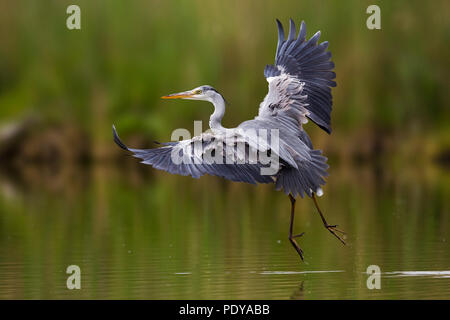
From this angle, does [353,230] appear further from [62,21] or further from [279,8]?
[62,21]

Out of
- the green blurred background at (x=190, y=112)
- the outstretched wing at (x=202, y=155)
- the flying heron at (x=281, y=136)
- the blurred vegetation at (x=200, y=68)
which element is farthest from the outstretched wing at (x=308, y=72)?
the blurred vegetation at (x=200, y=68)

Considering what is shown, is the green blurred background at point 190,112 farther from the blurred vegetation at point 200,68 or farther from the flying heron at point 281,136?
the flying heron at point 281,136

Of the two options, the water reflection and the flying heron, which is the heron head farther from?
the water reflection

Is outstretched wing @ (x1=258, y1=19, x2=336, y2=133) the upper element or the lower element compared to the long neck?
upper

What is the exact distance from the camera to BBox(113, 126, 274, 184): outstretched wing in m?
8.90

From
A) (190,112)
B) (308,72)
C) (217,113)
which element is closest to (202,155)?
(217,113)

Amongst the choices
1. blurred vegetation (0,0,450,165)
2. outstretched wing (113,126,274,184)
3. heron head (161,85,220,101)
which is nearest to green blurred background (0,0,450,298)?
blurred vegetation (0,0,450,165)

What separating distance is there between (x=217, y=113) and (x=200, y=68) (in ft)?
58.8

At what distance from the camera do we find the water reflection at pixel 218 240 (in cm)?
899

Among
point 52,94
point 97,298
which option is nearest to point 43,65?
point 52,94

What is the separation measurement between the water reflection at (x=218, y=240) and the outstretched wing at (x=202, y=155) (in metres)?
1.15

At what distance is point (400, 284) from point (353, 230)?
4460mm

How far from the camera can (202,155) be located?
8977mm

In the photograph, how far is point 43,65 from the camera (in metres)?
30.2
